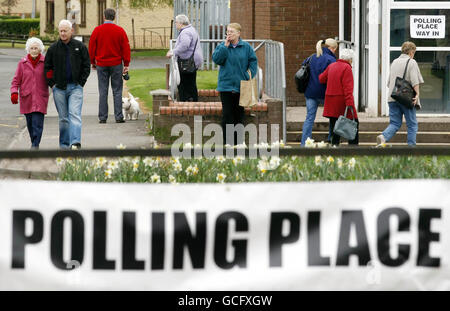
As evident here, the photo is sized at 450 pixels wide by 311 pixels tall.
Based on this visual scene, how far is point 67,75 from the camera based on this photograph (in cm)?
1234

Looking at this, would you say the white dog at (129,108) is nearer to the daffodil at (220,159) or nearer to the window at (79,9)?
the daffodil at (220,159)

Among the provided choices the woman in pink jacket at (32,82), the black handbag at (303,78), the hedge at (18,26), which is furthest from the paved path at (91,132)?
the hedge at (18,26)

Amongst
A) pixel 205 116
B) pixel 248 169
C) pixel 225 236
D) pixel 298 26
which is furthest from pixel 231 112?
pixel 225 236

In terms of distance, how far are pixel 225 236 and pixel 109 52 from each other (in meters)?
12.2

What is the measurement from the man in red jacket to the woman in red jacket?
14.8 feet

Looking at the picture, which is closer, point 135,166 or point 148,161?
point 135,166

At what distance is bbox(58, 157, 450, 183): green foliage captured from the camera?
237 inches

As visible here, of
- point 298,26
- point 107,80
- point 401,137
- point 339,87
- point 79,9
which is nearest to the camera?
point 339,87

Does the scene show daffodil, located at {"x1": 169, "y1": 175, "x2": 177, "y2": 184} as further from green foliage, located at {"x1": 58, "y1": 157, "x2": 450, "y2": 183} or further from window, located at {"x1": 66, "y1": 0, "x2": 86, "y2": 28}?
window, located at {"x1": 66, "y1": 0, "x2": 86, "y2": 28}

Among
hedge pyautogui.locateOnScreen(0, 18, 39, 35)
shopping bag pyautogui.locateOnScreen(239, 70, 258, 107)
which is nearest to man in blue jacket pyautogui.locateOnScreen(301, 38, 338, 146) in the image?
shopping bag pyautogui.locateOnScreen(239, 70, 258, 107)

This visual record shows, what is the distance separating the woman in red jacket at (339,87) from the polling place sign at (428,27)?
2.66 metres

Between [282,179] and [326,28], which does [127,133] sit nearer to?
[326,28]

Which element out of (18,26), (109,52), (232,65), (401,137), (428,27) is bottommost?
(401,137)

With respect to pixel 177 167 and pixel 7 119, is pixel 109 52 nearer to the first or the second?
pixel 7 119
